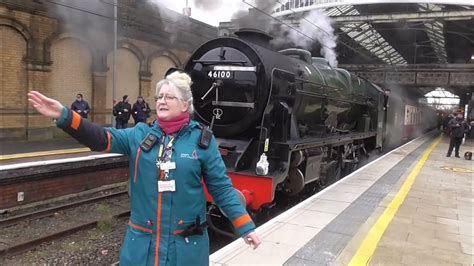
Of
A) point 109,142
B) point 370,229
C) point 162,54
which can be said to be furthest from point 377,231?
point 162,54

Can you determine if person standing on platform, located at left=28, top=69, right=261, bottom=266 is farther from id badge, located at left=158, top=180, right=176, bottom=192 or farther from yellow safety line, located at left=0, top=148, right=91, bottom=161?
yellow safety line, located at left=0, top=148, right=91, bottom=161

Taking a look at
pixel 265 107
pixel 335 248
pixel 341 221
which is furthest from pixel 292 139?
pixel 335 248

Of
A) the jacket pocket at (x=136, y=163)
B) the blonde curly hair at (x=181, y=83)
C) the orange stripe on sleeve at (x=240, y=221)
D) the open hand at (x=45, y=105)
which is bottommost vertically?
the orange stripe on sleeve at (x=240, y=221)

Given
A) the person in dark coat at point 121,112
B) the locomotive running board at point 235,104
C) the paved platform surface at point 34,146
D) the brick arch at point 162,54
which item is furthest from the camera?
the brick arch at point 162,54

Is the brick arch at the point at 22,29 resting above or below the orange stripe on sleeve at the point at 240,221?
above

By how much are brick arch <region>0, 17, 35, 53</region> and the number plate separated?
30.5ft

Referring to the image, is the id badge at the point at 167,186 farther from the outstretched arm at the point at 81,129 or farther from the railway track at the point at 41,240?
the railway track at the point at 41,240

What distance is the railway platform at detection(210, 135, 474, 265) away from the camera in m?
4.26

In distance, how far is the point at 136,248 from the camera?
2223mm

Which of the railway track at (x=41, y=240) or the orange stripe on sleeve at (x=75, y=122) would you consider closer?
the orange stripe on sleeve at (x=75, y=122)

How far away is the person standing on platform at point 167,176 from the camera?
2184 mm

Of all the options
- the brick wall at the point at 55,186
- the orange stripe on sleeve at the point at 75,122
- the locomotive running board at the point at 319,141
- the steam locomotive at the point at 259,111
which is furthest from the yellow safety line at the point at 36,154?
the orange stripe on sleeve at the point at 75,122

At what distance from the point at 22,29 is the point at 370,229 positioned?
12.0 meters

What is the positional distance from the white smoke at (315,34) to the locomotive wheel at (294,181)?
8.20 m
